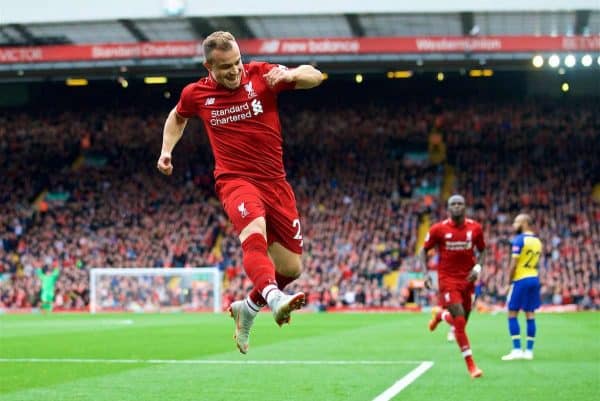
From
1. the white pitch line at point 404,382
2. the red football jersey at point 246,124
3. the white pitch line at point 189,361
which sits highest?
the red football jersey at point 246,124

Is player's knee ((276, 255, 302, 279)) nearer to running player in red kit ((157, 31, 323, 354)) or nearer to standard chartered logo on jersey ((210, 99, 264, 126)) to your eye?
running player in red kit ((157, 31, 323, 354))

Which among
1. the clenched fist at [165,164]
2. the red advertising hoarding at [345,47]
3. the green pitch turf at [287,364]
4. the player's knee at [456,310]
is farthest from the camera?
the red advertising hoarding at [345,47]

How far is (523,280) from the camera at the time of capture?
53.0 ft

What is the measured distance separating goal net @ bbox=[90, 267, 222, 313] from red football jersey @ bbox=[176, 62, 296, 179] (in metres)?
29.2

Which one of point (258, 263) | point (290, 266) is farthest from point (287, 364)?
point (258, 263)

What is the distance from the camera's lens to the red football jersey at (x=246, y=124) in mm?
8055

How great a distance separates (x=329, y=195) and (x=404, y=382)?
30999 mm

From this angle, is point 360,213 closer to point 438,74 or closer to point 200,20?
point 438,74

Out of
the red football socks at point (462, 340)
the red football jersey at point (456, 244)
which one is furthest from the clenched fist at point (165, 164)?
the red football jersey at point (456, 244)

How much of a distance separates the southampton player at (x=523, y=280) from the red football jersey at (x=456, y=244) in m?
1.54

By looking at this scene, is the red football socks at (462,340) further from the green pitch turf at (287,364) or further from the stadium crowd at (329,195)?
the stadium crowd at (329,195)

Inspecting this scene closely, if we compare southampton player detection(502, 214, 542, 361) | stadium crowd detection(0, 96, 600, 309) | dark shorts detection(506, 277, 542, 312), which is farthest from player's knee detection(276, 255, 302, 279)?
stadium crowd detection(0, 96, 600, 309)

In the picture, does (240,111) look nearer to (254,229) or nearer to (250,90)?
(250,90)

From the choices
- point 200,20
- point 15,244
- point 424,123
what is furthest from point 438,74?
point 15,244
